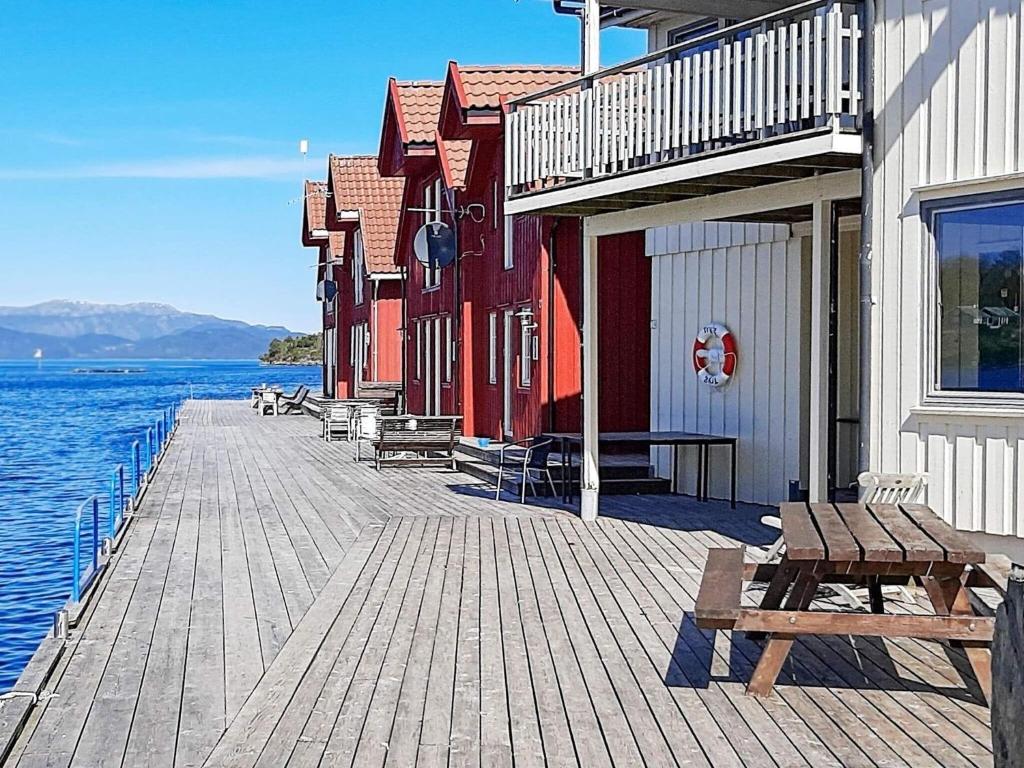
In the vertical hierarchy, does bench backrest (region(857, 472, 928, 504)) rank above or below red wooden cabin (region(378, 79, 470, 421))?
below

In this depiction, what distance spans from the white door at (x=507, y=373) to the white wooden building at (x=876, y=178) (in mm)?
7912

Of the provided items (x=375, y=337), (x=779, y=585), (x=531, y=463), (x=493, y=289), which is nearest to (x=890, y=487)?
(x=779, y=585)

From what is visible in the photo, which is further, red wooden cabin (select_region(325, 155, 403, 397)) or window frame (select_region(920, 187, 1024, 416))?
red wooden cabin (select_region(325, 155, 403, 397))

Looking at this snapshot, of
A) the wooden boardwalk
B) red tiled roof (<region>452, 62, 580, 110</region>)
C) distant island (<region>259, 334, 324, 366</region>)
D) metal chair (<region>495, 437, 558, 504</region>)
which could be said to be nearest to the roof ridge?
red tiled roof (<region>452, 62, 580, 110</region>)

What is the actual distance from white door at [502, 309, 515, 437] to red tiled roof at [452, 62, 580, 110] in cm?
306

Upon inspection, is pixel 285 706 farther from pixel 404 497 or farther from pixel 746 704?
pixel 404 497

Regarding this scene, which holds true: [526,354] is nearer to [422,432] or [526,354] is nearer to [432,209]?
[422,432]

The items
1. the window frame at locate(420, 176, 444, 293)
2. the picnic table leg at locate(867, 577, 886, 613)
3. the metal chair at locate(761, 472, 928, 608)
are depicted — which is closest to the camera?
the picnic table leg at locate(867, 577, 886, 613)

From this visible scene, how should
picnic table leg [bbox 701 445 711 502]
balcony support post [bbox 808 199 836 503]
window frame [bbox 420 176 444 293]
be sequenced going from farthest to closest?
window frame [bbox 420 176 444 293], picnic table leg [bbox 701 445 711 502], balcony support post [bbox 808 199 836 503]

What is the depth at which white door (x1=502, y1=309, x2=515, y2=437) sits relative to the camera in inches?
808

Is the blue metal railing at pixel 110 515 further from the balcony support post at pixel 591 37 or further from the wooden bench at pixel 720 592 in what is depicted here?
the balcony support post at pixel 591 37

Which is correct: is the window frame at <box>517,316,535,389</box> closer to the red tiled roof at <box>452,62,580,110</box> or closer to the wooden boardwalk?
the red tiled roof at <box>452,62,580,110</box>

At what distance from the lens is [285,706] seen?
611 centimetres

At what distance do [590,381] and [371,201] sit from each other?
69.6ft
